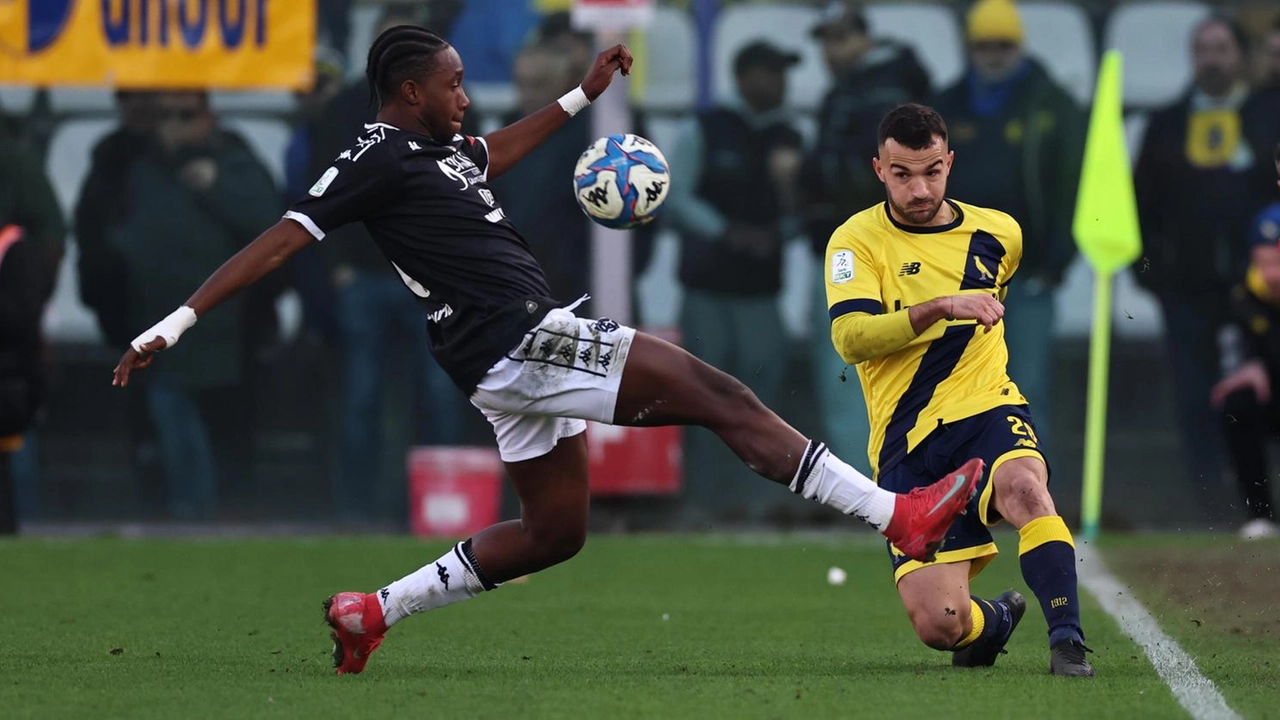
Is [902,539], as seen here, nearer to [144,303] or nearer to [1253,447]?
[1253,447]

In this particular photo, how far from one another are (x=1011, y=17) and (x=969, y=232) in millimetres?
7399

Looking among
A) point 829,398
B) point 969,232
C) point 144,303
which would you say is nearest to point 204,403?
point 144,303

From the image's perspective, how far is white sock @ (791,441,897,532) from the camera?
605cm

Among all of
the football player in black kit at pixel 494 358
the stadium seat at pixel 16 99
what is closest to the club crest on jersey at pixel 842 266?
the football player in black kit at pixel 494 358

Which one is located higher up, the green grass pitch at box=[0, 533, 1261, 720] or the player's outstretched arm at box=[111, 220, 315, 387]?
the player's outstretched arm at box=[111, 220, 315, 387]

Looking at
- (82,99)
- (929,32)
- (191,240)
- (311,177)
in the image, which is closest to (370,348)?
(311,177)

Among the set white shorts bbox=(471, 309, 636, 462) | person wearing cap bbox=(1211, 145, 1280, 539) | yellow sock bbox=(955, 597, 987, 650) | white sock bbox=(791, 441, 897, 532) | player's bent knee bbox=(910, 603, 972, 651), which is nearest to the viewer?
white sock bbox=(791, 441, 897, 532)

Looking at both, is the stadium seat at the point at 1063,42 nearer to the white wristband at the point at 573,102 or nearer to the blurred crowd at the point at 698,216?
the blurred crowd at the point at 698,216

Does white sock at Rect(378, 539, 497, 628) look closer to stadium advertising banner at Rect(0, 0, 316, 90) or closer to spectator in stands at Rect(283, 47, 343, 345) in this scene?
spectator in stands at Rect(283, 47, 343, 345)

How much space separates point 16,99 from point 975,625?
9.70 meters

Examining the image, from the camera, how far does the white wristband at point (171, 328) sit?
591 centimetres

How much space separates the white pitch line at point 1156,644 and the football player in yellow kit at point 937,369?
40 centimetres

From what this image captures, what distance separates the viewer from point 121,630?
25.8 feet

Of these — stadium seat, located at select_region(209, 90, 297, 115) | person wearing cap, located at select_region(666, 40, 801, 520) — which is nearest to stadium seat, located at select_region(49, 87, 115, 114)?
stadium seat, located at select_region(209, 90, 297, 115)
